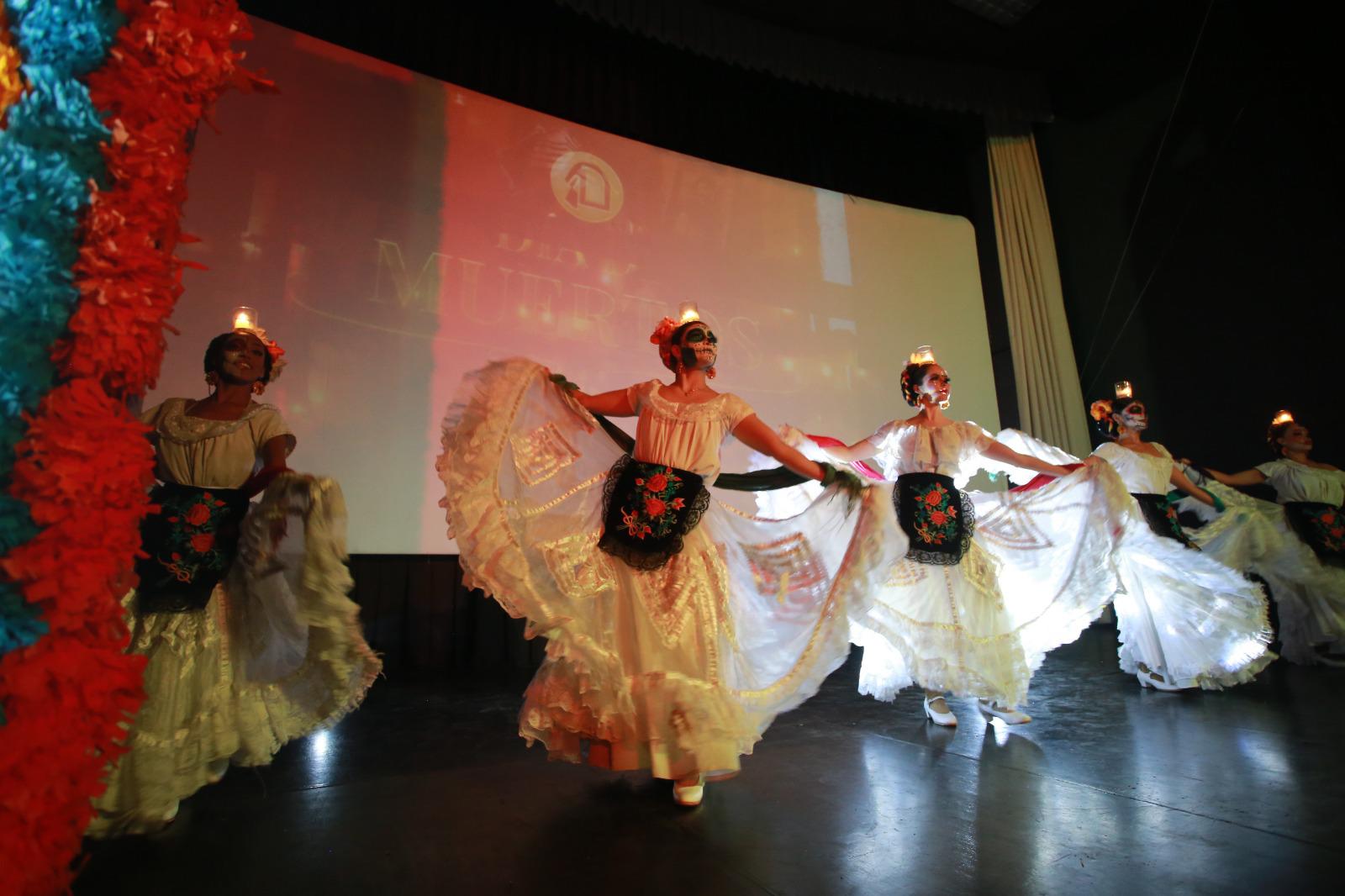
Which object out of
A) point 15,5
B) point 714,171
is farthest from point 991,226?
point 15,5

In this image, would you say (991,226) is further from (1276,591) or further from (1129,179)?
(1276,591)

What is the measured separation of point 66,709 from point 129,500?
0.35 m

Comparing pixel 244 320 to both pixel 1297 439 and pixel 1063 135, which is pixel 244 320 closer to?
pixel 1297 439

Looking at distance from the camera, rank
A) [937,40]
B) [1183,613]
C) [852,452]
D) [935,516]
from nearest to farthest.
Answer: [935,516] → [852,452] → [1183,613] → [937,40]

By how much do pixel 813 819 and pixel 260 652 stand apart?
68.0 inches

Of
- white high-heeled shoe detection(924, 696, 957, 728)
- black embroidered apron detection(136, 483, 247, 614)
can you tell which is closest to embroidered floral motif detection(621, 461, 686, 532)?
black embroidered apron detection(136, 483, 247, 614)

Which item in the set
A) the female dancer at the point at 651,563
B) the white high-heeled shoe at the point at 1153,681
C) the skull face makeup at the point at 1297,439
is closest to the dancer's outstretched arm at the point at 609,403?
the female dancer at the point at 651,563

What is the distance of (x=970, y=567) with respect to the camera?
3125 millimetres

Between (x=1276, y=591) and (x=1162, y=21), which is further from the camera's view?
(x=1162, y=21)

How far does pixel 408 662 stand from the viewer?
15.9ft

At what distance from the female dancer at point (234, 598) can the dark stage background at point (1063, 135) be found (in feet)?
8.48

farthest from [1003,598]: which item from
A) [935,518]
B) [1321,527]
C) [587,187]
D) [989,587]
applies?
[587,187]

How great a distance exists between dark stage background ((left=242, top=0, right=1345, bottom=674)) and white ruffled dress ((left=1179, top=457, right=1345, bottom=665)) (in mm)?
936

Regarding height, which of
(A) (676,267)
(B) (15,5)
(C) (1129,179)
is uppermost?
(C) (1129,179)
